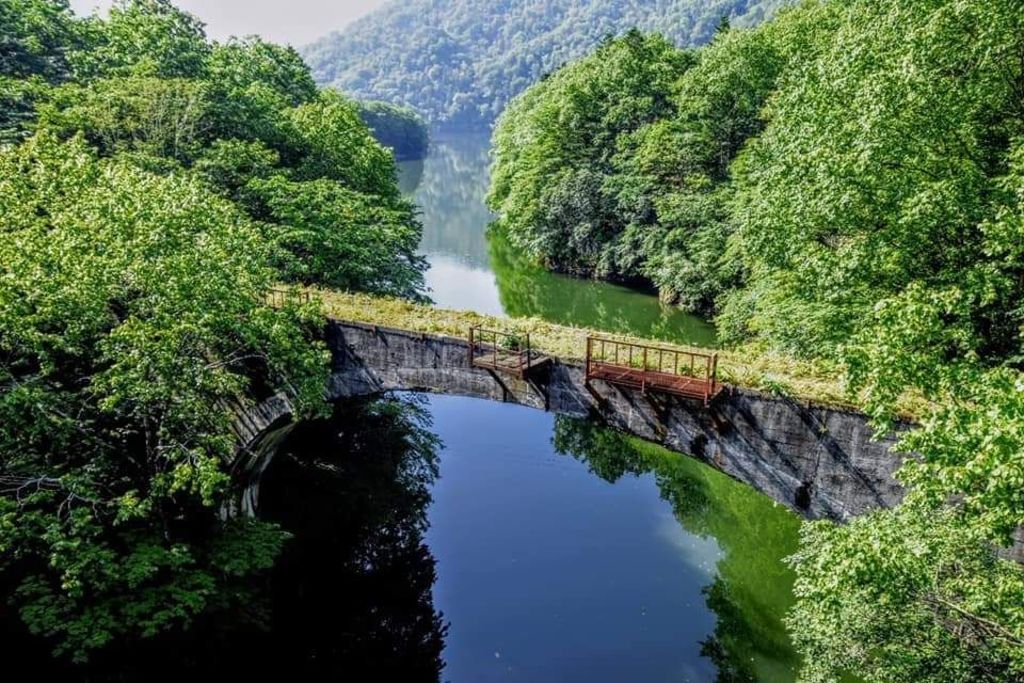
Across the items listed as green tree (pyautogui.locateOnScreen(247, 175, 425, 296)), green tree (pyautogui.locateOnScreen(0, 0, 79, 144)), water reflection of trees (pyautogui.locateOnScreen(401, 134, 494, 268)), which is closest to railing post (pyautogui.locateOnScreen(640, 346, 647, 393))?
green tree (pyautogui.locateOnScreen(247, 175, 425, 296))

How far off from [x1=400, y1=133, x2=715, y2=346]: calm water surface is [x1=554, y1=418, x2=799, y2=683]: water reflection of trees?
922cm

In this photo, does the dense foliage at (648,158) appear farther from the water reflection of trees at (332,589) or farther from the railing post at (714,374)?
the railing post at (714,374)

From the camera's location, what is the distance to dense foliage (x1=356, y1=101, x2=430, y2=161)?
4572 inches

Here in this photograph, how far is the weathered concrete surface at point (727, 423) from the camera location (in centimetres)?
1212

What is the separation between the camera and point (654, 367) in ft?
45.2

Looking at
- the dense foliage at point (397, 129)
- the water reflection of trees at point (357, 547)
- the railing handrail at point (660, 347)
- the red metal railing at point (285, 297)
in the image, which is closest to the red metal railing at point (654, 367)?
the railing handrail at point (660, 347)

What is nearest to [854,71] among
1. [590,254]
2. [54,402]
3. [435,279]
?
[54,402]

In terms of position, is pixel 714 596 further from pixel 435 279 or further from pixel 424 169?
pixel 424 169

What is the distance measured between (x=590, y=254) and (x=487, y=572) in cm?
2873

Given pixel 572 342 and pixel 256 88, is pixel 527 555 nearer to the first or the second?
pixel 572 342

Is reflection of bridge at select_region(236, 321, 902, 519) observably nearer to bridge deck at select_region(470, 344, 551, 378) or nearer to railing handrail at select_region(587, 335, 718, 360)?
bridge deck at select_region(470, 344, 551, 378)

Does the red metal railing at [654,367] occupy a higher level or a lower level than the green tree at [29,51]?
lower

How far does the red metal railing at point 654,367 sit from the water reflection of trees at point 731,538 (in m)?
6.41

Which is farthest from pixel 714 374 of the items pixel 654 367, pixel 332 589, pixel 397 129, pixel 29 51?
pixel 397 129
